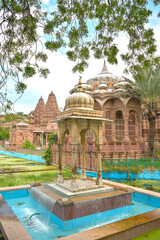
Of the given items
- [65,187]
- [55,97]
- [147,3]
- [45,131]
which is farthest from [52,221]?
[55,97]

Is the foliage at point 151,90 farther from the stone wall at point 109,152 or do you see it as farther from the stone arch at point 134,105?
the stone arch at point 134,105

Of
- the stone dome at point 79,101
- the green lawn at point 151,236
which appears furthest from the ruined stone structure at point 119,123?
the green lawn at point 151,236

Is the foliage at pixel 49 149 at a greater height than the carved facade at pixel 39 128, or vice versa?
the carved facade at pixel 39 128

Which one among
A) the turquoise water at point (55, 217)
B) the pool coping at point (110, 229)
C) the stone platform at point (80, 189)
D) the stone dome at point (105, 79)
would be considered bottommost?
the turquoise water at point (55, 217)

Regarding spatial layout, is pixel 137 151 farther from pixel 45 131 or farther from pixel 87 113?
pixel 45 131

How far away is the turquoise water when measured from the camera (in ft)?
14.9

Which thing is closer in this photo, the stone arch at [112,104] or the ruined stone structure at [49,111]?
the stone arch at [112,104]

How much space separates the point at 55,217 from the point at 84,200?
0.97 m

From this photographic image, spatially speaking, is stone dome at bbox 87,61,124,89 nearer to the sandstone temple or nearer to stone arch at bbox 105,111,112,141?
the sandstone temple

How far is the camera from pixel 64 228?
4699 mm

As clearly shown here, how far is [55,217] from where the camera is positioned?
526 centimetres

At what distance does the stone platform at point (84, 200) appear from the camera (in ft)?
16.2

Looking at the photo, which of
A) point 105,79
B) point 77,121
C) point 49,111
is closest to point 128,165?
point 77,121

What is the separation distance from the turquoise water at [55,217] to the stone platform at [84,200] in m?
0.15
